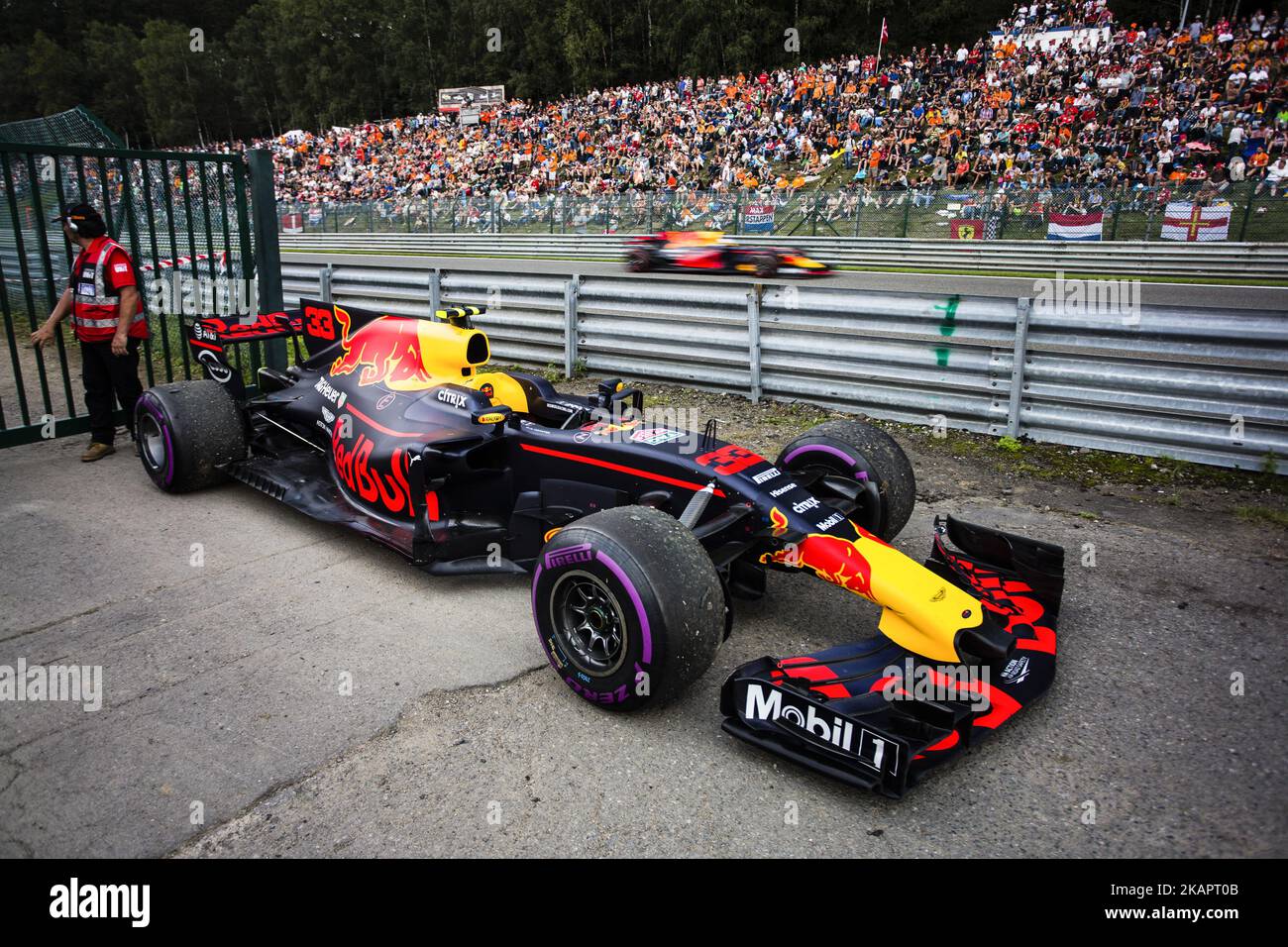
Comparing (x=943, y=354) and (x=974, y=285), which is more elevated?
(x=974, y=285)

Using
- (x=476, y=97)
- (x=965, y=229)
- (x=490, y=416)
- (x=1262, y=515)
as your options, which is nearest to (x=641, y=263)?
(x=965, y=229)

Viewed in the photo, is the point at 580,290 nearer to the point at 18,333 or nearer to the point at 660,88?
the point at 18,333

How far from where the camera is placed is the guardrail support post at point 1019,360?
6.92 m

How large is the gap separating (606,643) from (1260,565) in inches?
161

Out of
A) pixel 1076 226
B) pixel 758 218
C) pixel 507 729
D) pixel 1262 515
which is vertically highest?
pixel 758 218

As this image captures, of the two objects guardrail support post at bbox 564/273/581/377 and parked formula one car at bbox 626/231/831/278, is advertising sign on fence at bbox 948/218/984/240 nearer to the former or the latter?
parked formula one car at bbox 626/231/831/278

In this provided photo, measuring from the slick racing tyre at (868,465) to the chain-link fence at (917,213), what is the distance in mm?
16221

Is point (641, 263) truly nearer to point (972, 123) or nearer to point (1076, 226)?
point (1076, 226)

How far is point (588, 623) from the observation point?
3805 mm

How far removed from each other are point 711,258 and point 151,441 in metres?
12.8

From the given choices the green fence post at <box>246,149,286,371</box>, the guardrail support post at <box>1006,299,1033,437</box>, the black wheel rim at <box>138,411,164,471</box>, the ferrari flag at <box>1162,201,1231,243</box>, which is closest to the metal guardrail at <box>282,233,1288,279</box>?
the ferrari flag at <box>1162,201,1231,243</box>

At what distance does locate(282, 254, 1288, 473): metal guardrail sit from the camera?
6.20 metres

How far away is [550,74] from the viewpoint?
57.3 meters

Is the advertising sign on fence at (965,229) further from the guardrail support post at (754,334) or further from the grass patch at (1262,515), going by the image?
the grass patch at (1262,515)
